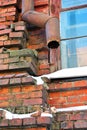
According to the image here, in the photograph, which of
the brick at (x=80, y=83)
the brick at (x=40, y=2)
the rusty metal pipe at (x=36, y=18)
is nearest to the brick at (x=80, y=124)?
the brick at (x=80, y=83)

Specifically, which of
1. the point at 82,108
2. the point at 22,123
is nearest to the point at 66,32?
the point at 82,108

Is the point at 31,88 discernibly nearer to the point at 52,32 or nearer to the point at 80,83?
the point at 80,83

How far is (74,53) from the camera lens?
3.11 m

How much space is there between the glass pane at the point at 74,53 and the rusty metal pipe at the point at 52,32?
23 cm

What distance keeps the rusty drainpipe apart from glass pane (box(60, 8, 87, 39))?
9.6 inches

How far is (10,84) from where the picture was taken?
8.55 feet

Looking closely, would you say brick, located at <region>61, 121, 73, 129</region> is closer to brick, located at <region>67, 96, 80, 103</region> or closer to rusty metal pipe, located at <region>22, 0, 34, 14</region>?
brick, located at <region>67, 96, 80, 103</region>

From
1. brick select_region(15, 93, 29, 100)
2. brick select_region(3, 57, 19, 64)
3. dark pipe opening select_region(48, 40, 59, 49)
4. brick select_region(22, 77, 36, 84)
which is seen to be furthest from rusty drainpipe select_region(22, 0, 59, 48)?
brick select_region(15, 93, 29, 100)

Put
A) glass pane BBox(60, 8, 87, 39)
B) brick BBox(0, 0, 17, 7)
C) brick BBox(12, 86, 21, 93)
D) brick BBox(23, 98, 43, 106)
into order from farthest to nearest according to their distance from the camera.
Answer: brick BBox(0, 0, 17, 7), glass pane BBox(60, 8, 87, 39), brick BBox(12, 86, 21, 93), brick BBox(23, 98, 43, 106)

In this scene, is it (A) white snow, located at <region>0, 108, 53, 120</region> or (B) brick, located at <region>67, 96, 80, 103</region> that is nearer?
(A) white snow, located at <region>0, 108, 53, 120</region>

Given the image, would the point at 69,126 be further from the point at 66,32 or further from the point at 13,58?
the point at 66,32

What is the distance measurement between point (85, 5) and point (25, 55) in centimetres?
103

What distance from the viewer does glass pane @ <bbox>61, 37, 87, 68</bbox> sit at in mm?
3057

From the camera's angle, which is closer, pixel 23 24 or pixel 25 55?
pixel 25 55
